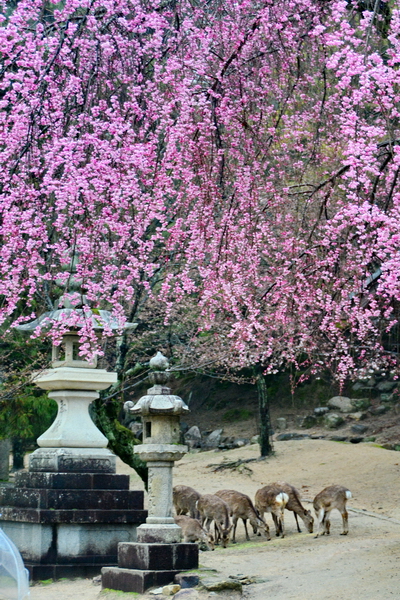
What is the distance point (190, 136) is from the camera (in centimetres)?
554

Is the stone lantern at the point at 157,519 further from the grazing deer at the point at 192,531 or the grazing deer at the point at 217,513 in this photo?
the grazing deer at the point at 217,513

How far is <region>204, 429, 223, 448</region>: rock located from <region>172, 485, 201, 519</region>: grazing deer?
9757mm

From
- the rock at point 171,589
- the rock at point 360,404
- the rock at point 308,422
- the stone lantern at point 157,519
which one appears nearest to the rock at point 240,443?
the rock at point 308,422

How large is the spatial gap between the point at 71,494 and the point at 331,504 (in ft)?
11.9

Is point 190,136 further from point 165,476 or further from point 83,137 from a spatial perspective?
point 165,476

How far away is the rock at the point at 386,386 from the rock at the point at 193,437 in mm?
5394

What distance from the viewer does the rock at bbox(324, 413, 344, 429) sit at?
2028 centimetres

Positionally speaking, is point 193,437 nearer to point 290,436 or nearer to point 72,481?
point 290,436

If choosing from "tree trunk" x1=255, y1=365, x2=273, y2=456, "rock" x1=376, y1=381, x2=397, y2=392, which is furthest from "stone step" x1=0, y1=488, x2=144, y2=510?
"rock" x1=376, y1=381, x2=397, y2=392

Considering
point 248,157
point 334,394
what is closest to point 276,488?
point 248,157

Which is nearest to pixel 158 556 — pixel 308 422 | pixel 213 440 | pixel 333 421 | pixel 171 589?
pixel 171 589

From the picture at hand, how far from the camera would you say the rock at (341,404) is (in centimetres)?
2098

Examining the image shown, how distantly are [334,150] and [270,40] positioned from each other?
2119 millimetres

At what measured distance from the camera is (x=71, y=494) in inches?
343
